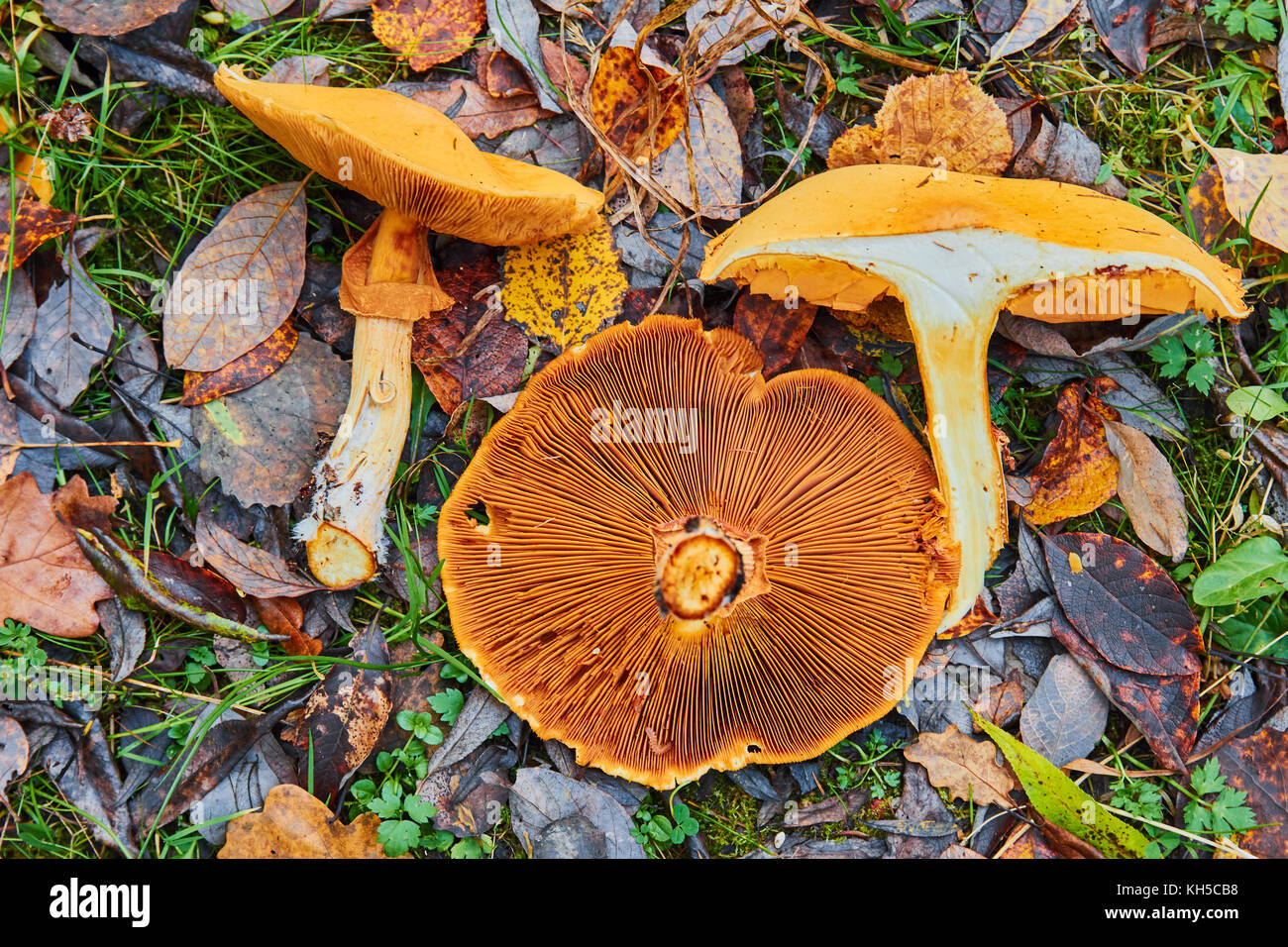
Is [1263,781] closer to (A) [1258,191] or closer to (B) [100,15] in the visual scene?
(A) [1258,191]

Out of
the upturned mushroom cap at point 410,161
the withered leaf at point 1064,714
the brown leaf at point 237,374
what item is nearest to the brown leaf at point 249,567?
the brown leaf at point 237,374

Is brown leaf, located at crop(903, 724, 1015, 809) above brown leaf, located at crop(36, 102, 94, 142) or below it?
below

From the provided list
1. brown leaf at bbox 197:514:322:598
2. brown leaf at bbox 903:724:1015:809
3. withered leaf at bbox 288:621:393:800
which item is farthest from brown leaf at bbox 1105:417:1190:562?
brown leaf at bbox 197:514:322:598

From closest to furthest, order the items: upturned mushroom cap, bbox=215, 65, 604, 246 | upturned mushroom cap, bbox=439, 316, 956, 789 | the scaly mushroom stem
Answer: upturned mushroom cap, bbox=215, 65, 604, 246 → upturned mushroom cap, bbox=439, 316, 956, 789 → the scaly mushroom stem

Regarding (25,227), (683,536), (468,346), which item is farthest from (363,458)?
(25,227)

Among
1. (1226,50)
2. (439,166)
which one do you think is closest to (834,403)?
(439,166)

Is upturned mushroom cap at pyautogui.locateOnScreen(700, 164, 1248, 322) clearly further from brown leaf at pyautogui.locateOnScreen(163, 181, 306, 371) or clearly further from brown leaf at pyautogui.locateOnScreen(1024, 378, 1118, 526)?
brown leaf at pyautogui.locateOnScreen(163, 181, 306, 371)

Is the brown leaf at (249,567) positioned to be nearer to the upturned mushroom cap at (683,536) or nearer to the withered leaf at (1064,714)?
the upturned mushroom cap at (683,536)
